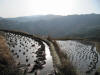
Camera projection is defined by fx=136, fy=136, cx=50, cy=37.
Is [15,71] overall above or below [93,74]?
above

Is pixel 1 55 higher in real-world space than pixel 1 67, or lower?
higher

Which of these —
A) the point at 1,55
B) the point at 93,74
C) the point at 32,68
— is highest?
the point at 1,55

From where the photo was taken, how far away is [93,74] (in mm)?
12242

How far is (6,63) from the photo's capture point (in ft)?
35.3

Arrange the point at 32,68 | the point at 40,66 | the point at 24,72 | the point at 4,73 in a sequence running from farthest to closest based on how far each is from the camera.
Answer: the point at 40,66 < the point at 32,68 < the point at 24,72 < the point at 4,73

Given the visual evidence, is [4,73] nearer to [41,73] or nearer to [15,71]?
[15,71]

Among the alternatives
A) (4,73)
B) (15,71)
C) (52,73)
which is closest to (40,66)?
(52,73)

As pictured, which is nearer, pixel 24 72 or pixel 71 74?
pixel 71 74

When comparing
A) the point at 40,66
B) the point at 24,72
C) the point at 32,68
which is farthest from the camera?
the point at 40,66

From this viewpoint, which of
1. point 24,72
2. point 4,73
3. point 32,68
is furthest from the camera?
point 32,68

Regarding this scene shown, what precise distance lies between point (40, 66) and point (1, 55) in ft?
12.1

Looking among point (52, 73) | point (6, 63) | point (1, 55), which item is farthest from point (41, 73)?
point (1, 55)

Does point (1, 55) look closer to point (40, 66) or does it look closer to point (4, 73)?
point (4, 73)

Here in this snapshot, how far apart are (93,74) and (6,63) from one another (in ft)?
25.0
